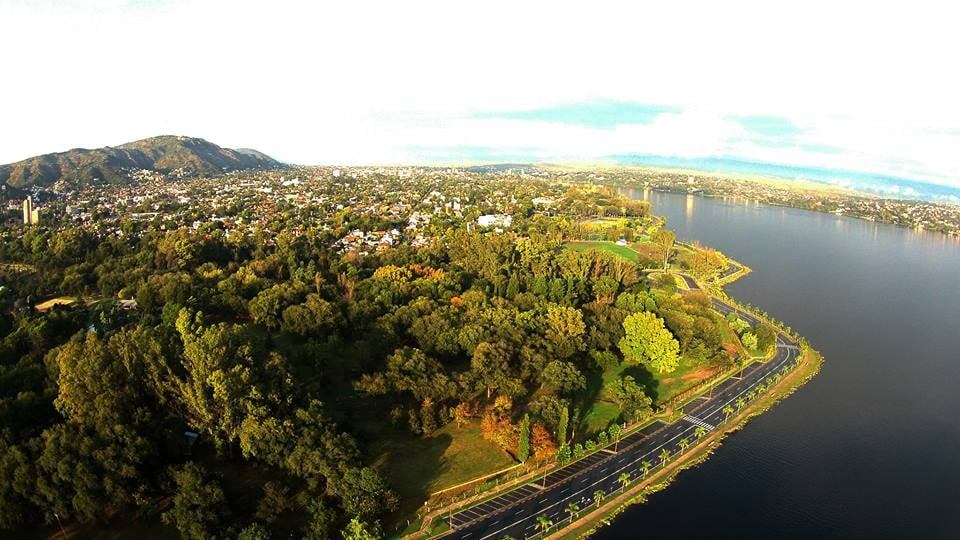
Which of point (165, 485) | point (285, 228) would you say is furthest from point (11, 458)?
point (285, 228)

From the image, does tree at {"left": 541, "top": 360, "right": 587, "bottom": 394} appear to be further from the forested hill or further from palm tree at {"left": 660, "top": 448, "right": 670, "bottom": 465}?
the forested hill

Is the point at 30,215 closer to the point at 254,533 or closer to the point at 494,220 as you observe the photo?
the point at 494,220

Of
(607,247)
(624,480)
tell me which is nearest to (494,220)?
(607,247)

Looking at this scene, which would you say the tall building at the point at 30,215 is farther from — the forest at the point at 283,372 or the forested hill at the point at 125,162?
the forested hill at the point at 125,162

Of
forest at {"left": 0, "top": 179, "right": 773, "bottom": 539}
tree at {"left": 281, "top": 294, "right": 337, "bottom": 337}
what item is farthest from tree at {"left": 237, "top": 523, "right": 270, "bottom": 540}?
tree at {"left": 281, "top": 294, "right": 337, "bottom": 337}

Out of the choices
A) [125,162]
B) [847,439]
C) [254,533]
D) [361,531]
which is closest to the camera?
[254,533]
